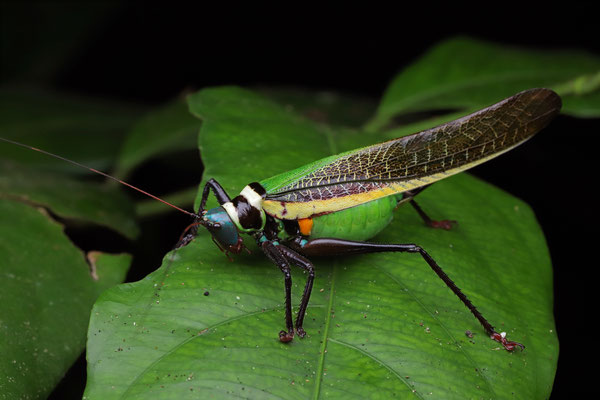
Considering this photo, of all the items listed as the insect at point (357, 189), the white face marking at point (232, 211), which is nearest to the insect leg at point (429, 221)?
the insect at point (357, 189)

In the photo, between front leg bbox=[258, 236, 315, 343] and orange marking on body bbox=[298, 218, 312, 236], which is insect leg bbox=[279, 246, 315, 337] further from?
orange marking on body bbox=[298, 218, 312, 236]

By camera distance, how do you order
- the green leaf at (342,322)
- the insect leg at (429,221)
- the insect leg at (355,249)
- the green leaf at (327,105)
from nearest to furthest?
1. the green leaf at (342,322)
2. the insect leg at (355,249)
3. the insect leg at (429,221)
4. the green leaf at (327,105)

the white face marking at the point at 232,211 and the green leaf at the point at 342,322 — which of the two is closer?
the green leaf at the point at 342,322

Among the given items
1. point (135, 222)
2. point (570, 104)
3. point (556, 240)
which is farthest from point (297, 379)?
point (556, 240)

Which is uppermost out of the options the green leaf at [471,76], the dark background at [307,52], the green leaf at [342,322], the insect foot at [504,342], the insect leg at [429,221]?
the green leaf at [471,76]

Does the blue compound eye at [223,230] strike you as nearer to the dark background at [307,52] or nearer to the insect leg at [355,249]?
the insect leg at [355,249]

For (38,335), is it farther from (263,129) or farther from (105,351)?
(263,129)

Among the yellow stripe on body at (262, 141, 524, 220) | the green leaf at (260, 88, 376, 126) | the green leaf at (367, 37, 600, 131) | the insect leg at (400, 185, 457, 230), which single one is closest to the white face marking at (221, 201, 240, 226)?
the yellow stripe on body at (262, 141, 524, 220)
